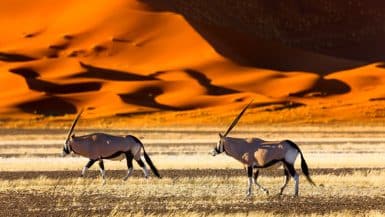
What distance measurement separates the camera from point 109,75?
84.0 meters

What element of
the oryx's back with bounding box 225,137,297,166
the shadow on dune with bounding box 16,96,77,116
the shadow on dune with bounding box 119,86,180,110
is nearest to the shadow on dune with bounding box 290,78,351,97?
the shadow on dune with bounding box 119,86,180,110

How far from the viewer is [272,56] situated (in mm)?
100125

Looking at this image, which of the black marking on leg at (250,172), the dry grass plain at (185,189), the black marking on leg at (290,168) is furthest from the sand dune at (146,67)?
the black marking on leg at (290,168)

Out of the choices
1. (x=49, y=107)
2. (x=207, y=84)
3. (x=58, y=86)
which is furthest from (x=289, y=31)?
(x=49, y=107)

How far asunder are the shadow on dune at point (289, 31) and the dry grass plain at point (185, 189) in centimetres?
6765

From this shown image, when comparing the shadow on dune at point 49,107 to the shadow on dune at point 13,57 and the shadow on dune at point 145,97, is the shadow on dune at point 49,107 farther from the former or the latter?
the shadow on dune at point 13,57

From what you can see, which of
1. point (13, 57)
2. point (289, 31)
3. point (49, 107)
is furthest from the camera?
point (289, 31)

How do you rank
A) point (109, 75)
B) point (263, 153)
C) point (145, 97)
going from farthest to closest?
point (109, 75)
point (145, 97)
point (263, 153)

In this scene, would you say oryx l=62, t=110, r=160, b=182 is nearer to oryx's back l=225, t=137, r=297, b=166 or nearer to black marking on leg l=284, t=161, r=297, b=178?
oryx's back l=225, t=137, r=297, b=166

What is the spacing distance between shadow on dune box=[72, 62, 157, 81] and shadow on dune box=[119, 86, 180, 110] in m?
5.28

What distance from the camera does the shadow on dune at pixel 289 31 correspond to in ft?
325

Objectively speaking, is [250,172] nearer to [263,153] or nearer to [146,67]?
[263,153]

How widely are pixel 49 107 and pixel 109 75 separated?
12328 millimetres

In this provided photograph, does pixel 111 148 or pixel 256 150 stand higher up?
pixel 256 150
